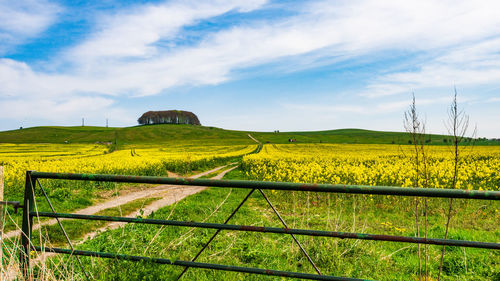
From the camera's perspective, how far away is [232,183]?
90.0 inches

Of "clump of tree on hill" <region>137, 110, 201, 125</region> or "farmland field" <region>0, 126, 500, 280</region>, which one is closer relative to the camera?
"farmland field" <region>0, 126, 500, 280</region>

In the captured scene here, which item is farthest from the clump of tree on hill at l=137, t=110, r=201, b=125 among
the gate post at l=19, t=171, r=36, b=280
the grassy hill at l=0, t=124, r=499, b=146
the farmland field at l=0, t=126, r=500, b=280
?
the gate post at l=19, t=171, r=36, b=280

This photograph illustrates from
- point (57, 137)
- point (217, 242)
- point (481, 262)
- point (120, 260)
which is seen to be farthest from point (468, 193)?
point (57, 137)

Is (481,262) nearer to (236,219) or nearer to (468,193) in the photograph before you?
(468,193)

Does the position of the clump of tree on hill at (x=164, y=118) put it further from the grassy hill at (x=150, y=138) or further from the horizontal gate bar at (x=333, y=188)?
the horizontal gate bar at (x=333, y=188)

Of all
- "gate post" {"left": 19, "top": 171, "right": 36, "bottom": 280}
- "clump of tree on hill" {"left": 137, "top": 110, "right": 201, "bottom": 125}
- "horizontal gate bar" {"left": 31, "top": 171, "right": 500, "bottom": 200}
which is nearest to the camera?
"horizontal gate bar" {"left": 31, "top": 171, "right": 500, "bottom": 200}

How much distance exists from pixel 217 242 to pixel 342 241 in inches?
90.1

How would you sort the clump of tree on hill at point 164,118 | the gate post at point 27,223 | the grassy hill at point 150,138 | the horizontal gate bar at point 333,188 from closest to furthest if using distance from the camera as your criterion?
the horizontal gate bar at point 333,188 < the gate post at point 27,223 < the grassy hill at point 150,138 < the clump of tree on hill at point 164,118

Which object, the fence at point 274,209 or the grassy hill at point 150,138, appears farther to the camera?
the grassy hill at point 150,138


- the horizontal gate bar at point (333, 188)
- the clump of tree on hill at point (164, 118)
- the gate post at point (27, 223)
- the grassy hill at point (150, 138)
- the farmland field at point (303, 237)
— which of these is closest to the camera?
the horizontal gate bar at point (333, 188)

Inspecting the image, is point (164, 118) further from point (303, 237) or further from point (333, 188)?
point (333, 188)

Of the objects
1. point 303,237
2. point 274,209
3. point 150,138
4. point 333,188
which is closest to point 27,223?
point 274,209

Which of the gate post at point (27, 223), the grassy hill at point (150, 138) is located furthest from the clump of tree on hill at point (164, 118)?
the gate post at point (27, 223)

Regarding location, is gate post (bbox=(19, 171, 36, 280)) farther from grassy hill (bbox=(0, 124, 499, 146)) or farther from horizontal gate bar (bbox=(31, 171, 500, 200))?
grassy hill (bbox=(0, 124, 499, 146))
